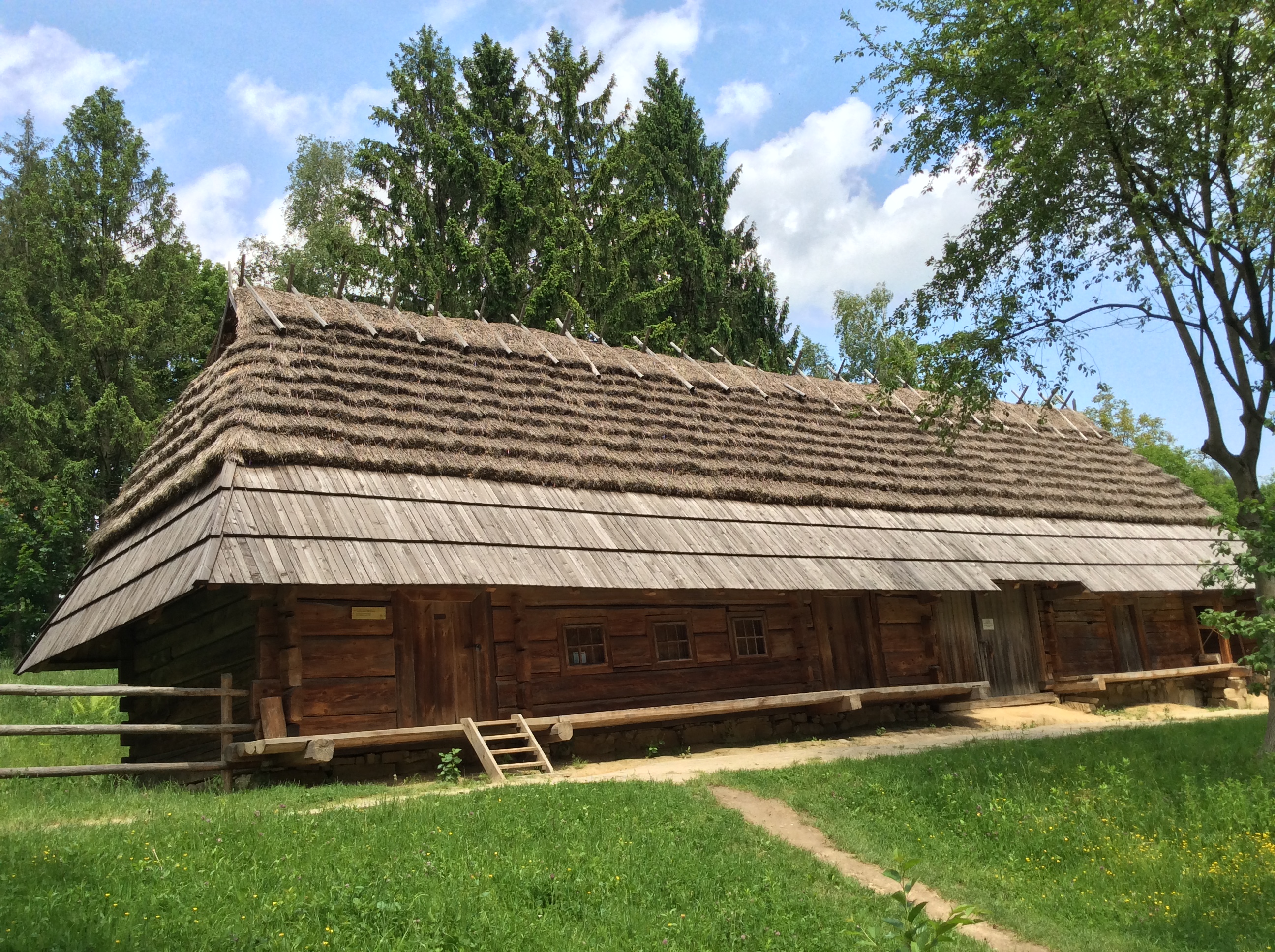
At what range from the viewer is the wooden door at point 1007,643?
656 inches

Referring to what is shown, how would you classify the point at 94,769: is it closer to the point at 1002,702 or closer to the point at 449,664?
the point at 449,664

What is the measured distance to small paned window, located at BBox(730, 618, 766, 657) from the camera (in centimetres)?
1383

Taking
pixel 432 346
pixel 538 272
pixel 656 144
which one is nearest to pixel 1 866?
pixel 432 346

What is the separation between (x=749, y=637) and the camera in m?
14.0

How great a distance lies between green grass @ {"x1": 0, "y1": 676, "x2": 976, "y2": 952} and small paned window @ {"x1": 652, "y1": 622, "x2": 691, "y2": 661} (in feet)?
16.3

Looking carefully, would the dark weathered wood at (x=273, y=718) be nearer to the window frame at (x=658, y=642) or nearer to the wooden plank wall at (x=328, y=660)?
the wooden plank wall at (x=328, y=660)

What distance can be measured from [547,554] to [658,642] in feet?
8.19

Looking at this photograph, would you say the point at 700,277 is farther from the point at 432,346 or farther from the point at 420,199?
the point at 432,346

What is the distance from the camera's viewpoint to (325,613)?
10680mm

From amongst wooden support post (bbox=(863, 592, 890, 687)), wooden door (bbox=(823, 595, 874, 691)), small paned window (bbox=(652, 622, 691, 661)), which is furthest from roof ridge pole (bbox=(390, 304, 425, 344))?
wooden support post (bbox=(863, 592, 890, 687))

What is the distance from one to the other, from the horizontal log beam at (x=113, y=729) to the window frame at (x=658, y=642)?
203 inches

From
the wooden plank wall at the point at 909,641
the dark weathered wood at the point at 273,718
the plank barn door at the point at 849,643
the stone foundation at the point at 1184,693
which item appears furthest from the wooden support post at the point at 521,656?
the stone foundation at the point at 1184,693

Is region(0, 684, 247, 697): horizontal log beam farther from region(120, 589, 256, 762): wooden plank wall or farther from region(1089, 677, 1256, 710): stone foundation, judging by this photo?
region(1089, 677, 1256, 710): stone foundation

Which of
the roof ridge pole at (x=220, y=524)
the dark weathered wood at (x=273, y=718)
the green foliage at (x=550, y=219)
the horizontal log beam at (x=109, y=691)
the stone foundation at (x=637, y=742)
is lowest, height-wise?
the stone foundation at (x=637, y=742)
